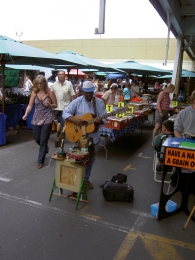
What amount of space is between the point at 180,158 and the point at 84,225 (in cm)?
151

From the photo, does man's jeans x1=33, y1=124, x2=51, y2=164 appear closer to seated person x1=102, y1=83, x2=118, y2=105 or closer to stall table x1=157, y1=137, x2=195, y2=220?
stall table x1=157, y1=137, x2=195, y2=220

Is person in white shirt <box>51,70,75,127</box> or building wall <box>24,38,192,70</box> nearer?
person in white shirt <box>51,70,75,127</box>

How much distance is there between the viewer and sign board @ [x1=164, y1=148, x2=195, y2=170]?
322 centimetres

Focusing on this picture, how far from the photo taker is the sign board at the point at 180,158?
10.6ft

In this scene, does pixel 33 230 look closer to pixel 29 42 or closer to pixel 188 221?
pixel 188 221

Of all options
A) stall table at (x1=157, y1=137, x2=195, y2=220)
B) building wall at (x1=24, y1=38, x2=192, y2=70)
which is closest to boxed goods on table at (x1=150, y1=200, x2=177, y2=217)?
stall table at (x1=157, y1=137, x2=195, y2=220)

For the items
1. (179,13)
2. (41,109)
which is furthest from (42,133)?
(179,13)

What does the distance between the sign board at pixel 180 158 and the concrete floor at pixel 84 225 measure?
2.98 ft

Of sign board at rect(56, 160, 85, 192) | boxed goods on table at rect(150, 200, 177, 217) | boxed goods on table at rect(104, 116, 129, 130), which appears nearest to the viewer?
boxed goods on table at rect(150, 200, 177, 217)

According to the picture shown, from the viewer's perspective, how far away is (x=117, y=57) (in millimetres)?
31469

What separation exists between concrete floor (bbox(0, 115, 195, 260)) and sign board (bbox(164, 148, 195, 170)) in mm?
910

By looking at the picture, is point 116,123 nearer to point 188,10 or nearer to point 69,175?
point 69,175

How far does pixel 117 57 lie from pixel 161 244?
3005 cm

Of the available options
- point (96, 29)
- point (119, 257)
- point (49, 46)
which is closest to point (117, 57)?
point (49, 46)
